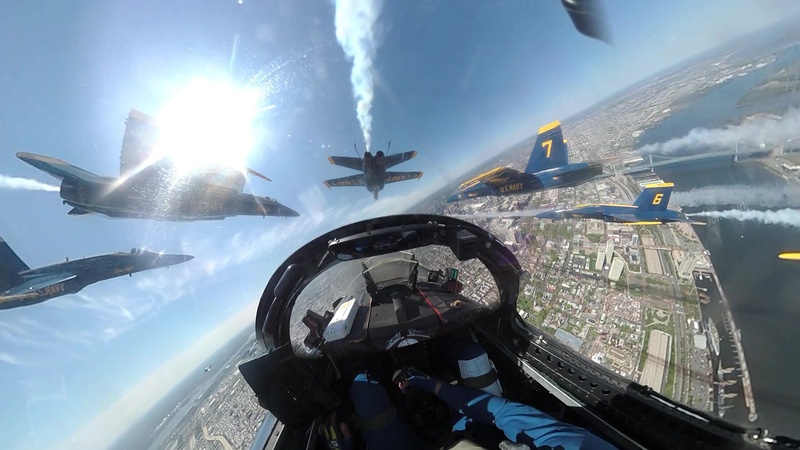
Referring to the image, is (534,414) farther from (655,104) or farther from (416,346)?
(655,104)

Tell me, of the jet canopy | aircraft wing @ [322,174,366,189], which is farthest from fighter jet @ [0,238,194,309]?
the jet canopy

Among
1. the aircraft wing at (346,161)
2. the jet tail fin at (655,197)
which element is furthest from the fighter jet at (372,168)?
the jet tail fin at (655,197)

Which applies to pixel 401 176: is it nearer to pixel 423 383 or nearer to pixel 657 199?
pixel 657 199

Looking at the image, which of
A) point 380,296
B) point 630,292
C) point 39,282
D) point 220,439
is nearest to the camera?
point 380,296

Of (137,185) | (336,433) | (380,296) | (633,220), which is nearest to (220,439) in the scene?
(336,433)

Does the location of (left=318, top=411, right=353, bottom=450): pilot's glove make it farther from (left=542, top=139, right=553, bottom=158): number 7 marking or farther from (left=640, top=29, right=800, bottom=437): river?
(left=542, top=139, right=553, bottom=158): number 7 marking

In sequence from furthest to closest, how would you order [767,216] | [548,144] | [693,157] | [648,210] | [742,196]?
[548,144], [693,157], [648,210], [742,196], [767,216]
